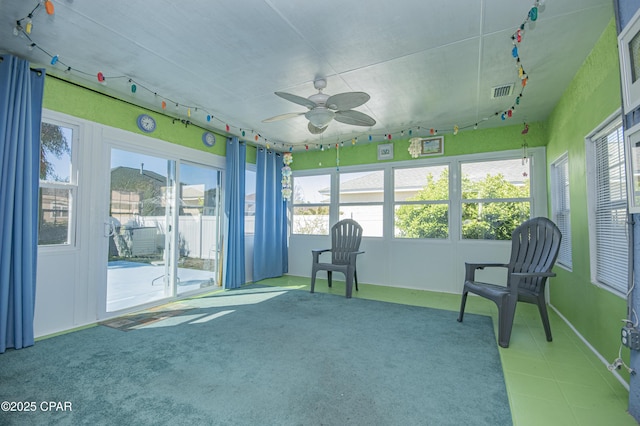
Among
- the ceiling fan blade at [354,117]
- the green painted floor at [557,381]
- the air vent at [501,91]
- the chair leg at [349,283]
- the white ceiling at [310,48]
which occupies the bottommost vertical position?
the green painted floor at [557,381]

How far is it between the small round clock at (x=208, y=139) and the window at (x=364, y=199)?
7.75 ft

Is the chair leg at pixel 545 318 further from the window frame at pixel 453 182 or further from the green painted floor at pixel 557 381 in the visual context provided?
the window frame at pixel 453 182

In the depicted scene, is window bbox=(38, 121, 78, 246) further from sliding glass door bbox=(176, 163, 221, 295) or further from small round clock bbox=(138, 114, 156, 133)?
sliding glass door bbox=(176, 163, 221, 295)

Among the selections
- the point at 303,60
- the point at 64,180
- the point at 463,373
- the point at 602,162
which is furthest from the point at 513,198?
the point at 64,180

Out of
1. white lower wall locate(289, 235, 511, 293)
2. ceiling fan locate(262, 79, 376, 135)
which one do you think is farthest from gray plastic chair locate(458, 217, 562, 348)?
ceiling fan locate(262, 79, 376, 135)

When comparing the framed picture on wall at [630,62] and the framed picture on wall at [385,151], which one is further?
the framed picture on wall at [385,151]

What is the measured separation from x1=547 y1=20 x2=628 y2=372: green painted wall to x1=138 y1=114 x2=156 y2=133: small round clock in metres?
4.54

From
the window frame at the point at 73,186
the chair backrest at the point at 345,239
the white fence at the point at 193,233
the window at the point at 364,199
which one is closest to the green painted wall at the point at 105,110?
the window frame at the point at 73,186

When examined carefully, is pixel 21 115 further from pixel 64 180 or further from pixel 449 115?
pixel 449 115

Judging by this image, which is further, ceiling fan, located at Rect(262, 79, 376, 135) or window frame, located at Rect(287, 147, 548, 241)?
window frame, located at Rect(287, 147, 548, 241)

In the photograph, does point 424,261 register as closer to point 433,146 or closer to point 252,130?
point 433,146

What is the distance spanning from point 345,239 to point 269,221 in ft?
5.02

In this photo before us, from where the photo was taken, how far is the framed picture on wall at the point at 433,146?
4.78 metres

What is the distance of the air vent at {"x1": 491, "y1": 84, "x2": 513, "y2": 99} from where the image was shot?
3.13 metres
